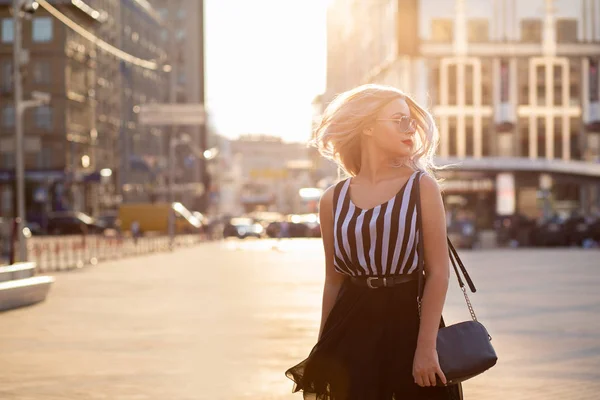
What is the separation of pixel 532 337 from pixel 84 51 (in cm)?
7798

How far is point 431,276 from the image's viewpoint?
4.62m

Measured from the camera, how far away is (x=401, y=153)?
4.84m

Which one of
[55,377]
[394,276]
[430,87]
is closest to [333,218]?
[394,276]

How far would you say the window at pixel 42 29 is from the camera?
84875mm

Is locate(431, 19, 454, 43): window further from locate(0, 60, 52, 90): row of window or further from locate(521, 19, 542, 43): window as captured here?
locate(0, 60, 52, 90): row of window

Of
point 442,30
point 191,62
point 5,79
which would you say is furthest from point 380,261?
point 191,62

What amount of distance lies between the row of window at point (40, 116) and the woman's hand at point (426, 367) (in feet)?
267

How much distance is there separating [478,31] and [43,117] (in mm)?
28564

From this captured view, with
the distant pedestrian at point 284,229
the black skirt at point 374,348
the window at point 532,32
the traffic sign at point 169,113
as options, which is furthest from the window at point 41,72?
the black skirt at point 374,348

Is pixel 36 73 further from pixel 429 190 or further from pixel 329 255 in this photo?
pixel 429 190

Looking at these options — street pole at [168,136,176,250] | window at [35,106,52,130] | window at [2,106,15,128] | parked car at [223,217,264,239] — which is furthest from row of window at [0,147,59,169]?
parked car at [223,217,264,239]

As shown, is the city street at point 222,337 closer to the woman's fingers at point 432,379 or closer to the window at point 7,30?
the woman's fingers at point 432,379

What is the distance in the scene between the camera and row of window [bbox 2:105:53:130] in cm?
8381

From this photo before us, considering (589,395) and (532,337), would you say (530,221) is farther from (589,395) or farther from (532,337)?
(589,395)
